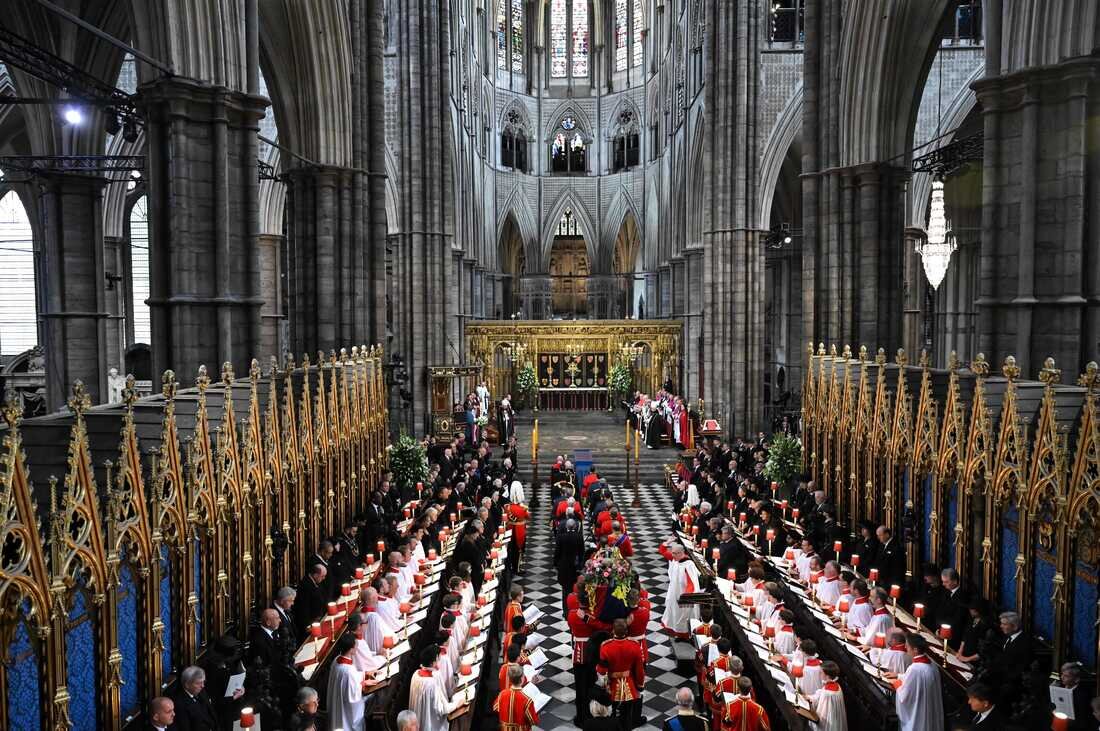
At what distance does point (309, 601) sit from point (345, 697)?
7.54ft

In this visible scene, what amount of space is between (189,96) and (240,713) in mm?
8040

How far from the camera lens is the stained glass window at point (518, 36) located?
1908 inches

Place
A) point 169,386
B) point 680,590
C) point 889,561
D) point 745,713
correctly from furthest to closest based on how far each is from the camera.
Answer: point 680,590 < point 889,561 < point 169,386 < point 745,713

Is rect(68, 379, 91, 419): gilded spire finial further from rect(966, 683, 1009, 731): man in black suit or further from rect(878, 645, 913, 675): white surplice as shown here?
rect(878, 645, 913, 675): white surplice

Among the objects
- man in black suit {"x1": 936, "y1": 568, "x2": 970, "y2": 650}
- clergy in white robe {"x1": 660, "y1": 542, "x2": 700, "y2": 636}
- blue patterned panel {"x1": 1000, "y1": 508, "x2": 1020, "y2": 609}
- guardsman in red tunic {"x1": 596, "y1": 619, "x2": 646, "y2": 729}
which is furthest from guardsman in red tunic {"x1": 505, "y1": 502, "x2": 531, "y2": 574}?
blue patterned panel {"x1": 1000, "y1": 508, "x2": 1020, "y2": 609}

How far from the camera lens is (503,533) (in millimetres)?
13945

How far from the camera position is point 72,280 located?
18.6 metres

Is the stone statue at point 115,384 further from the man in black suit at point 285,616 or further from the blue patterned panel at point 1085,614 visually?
the blue patterned panel at point 1085,614

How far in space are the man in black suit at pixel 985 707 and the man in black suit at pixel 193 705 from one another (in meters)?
5.82

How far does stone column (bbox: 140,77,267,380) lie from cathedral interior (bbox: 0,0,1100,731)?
0.13 ft

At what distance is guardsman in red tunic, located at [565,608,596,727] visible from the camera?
9.62 metres

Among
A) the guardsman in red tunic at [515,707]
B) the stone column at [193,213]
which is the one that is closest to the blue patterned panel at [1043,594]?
the guardsman in red tunic at [515,707]

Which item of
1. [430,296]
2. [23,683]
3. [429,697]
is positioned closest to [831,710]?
[429,697]

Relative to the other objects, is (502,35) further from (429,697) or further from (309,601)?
(429,697)
